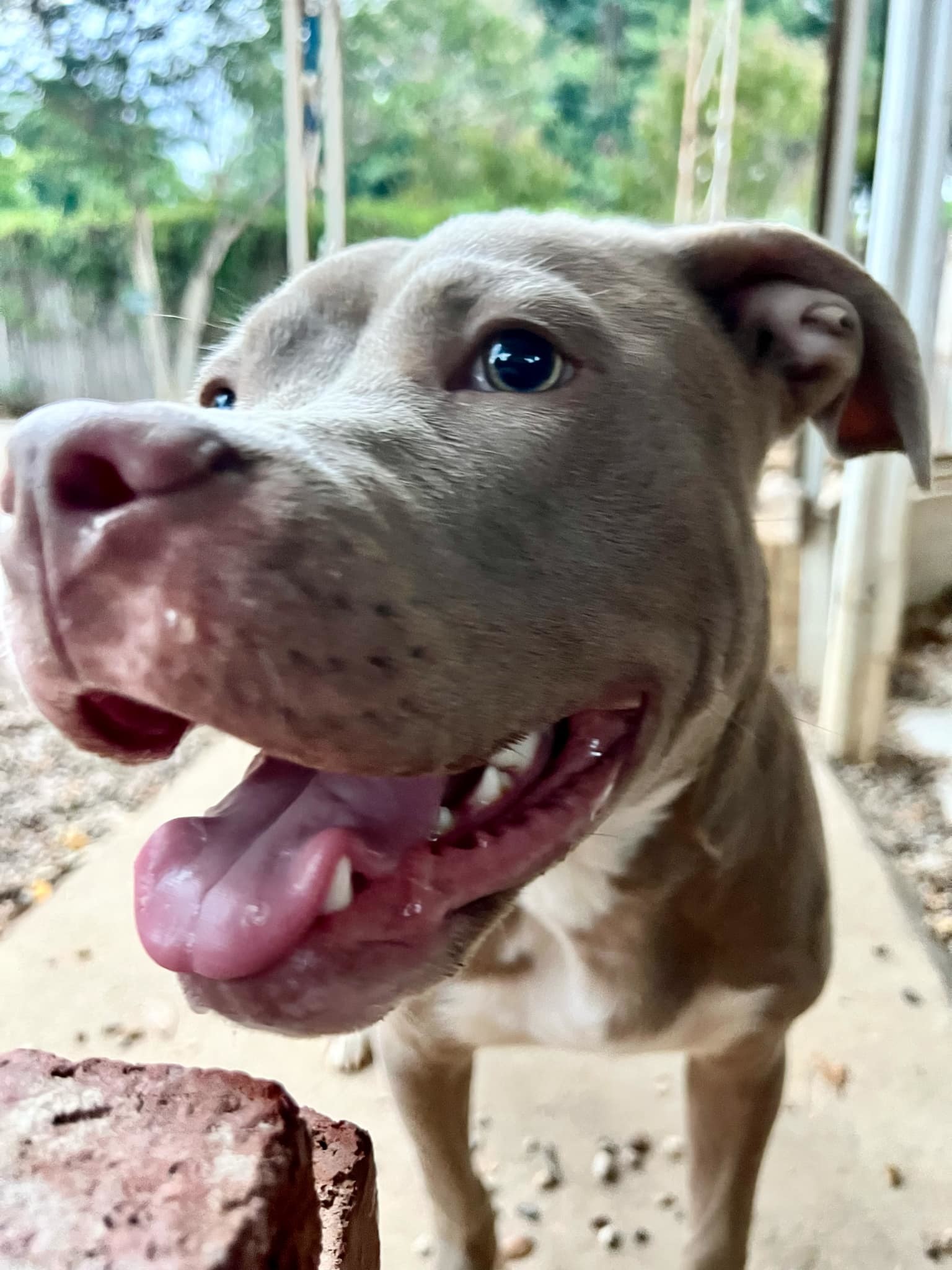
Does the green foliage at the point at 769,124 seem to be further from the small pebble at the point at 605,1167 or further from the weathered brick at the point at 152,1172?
the weathered brick at the point at 152,1172

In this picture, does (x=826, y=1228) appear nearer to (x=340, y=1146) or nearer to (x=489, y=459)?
(x=340, y=1146)

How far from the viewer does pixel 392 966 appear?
798 millimetres

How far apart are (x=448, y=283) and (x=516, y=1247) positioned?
1.38 m

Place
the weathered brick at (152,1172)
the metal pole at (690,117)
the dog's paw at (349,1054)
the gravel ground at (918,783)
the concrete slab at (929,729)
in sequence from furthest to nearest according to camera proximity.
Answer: the metal pole at (690,117), the concrete slab at (929,729), the gravel ground at (918,783), the dog's paw at (349,1054), the weathered brick at (152,1172)

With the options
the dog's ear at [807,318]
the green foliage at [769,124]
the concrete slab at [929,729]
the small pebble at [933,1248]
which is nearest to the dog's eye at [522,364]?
the dog's ear at [807,318]

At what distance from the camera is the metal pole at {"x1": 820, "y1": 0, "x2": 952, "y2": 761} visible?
2.39 meters

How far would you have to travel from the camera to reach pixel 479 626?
2.59 feet

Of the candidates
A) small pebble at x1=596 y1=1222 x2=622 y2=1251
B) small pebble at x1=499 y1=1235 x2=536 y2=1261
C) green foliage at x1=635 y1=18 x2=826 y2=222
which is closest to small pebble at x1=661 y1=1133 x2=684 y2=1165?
small pebble at x1=596 y1=1222 x2=622 y2=1251

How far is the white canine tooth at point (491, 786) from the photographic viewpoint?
933 millimetres

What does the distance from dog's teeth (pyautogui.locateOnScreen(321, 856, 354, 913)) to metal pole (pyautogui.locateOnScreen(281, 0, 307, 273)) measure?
238 cm

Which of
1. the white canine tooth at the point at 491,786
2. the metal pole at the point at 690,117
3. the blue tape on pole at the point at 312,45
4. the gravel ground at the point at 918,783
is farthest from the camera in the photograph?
the metal pole at the point at 690,117

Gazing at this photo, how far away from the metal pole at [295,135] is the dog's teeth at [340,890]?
7.81ft

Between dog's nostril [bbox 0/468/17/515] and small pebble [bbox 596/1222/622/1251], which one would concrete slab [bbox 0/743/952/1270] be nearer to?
small pebble [bbox 596/1222/622/1251]

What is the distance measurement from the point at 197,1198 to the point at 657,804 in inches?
26.2
